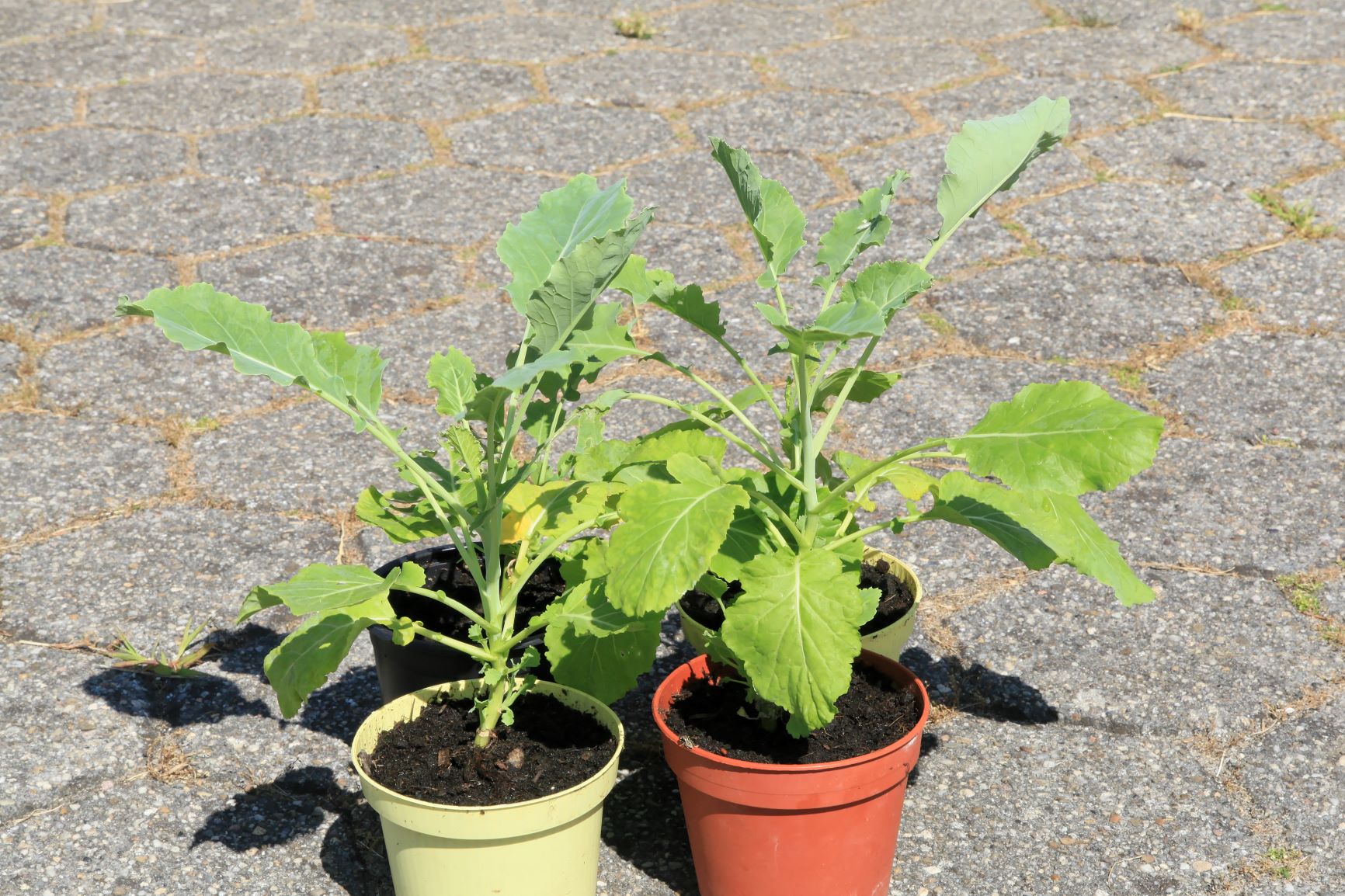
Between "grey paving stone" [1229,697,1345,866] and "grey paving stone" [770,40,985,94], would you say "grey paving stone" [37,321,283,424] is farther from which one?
"grey paving stone" [770,40,985,94]

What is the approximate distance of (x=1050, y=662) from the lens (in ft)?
7.84

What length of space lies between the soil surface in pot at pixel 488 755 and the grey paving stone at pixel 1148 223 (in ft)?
8.26

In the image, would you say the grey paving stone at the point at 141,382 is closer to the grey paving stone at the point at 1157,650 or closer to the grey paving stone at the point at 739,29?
the grey paving stone at the point at 1157,650

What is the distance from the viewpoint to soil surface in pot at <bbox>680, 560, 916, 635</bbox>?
2.07 metres

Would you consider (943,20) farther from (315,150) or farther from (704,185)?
(315,150)

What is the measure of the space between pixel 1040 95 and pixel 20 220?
330 cm

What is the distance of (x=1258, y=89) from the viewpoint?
15.5 feet

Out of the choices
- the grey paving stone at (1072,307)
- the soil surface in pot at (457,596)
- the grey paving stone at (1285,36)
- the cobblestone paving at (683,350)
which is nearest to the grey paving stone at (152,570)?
the cobblestone paving at (683,350)

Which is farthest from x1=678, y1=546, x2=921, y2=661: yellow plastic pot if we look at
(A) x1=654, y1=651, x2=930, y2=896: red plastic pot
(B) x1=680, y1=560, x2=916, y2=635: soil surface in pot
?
(A) x1=654, y1=651, x2=930, y2=896: red plastic pot

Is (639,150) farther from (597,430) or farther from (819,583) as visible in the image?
(819,583)

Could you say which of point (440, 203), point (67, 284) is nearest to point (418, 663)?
point (67, 284)

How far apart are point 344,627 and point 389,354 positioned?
1.76 meters

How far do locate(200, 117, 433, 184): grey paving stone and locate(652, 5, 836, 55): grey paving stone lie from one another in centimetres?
130

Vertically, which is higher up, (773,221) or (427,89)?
(773,221)
